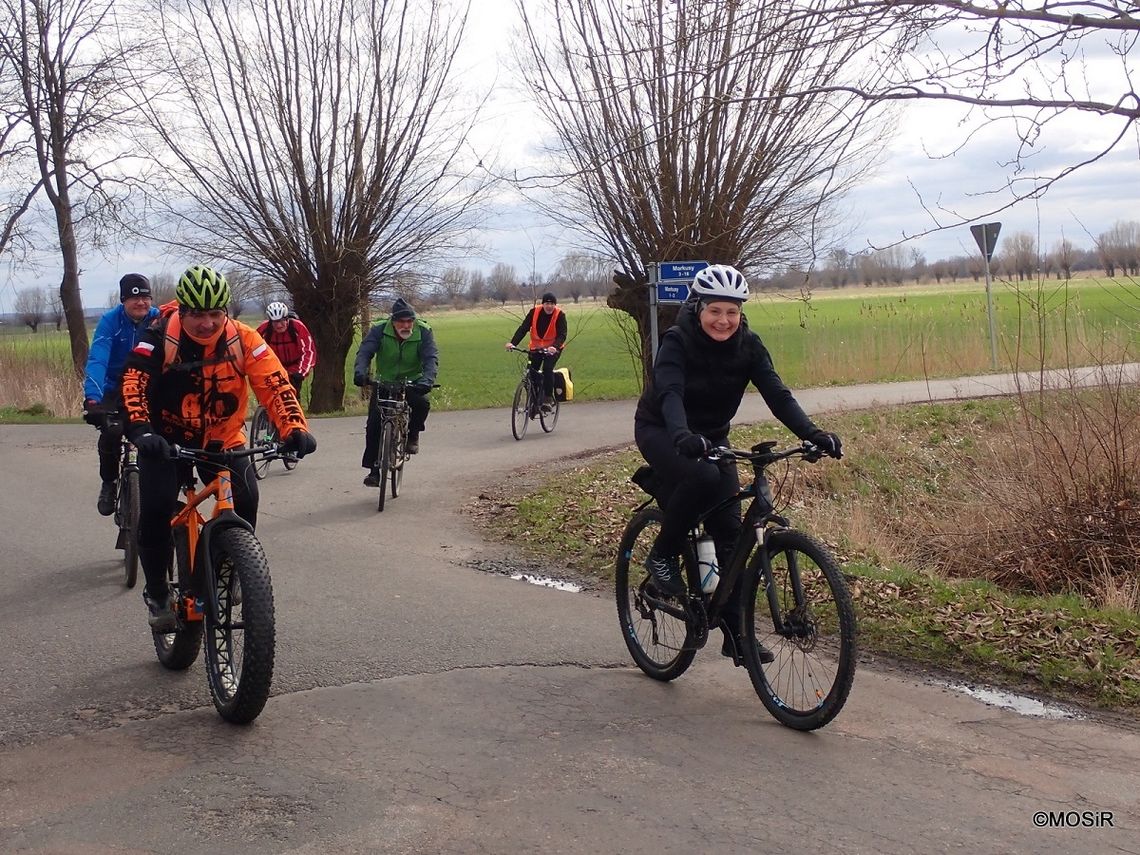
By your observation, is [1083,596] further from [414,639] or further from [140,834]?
[140,834]

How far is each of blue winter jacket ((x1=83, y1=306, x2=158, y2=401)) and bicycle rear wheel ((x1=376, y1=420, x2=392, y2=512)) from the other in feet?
10.7

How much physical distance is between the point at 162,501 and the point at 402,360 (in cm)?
650

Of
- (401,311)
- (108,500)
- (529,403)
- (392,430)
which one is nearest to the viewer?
(108,500)

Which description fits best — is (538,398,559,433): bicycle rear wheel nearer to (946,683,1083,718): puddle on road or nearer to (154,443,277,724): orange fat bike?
(154,443,277,724): orange fat bike

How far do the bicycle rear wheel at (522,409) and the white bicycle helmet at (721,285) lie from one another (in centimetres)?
1125

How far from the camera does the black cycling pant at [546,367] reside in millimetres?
17266

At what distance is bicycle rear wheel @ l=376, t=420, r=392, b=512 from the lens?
11422 millimetres

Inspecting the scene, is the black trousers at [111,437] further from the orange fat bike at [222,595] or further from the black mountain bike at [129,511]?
the orange fat bike at [222,595]

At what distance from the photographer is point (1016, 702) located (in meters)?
5.98

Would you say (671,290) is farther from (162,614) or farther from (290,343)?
(162,614)

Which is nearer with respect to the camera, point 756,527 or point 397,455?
point 756,527

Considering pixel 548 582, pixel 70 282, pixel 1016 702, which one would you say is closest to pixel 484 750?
pixel 1016 702

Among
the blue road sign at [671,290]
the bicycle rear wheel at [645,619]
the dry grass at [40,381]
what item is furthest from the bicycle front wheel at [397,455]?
the dry grass at [40,381]

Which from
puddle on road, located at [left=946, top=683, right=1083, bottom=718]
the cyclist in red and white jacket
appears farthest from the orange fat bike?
the cyclist in red and white jacket
